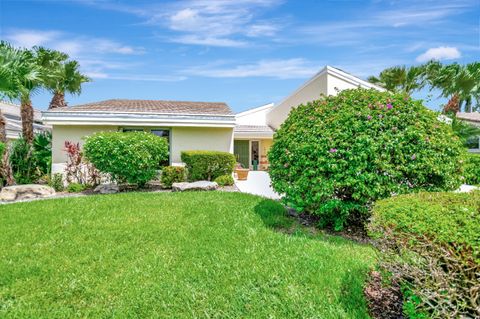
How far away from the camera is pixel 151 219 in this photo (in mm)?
7508

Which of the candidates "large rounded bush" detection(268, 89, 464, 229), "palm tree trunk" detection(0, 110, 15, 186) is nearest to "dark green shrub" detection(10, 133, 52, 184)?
"palm tree trunk" detection(0, 110, 15, 186)

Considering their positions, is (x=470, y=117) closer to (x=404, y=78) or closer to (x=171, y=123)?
(x=404, y=78)

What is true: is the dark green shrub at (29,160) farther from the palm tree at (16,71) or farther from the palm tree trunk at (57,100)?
the palm tree trunk at (57,100)

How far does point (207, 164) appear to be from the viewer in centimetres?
1386

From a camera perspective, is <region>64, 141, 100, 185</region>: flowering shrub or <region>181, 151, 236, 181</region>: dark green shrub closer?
<region>64, 141, 100, 185</region>: flowering shrub

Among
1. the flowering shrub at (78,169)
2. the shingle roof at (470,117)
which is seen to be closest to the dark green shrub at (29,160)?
the flowering shrub at (78,169)

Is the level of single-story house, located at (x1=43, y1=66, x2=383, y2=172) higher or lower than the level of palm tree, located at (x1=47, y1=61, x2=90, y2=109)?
lower

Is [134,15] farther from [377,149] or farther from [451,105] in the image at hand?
[451,105]

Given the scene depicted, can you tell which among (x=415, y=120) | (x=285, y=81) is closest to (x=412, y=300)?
(x=415, y=120)

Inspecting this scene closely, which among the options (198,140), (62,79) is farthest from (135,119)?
(62,79)

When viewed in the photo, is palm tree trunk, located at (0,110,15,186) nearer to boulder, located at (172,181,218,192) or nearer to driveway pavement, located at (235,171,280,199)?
boulder, located at (172,181,218,192)

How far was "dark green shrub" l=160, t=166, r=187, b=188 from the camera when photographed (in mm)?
13562

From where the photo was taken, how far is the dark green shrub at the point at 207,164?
1374 cm

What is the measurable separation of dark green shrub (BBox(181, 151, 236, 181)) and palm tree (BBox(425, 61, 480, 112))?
16.5 meters
